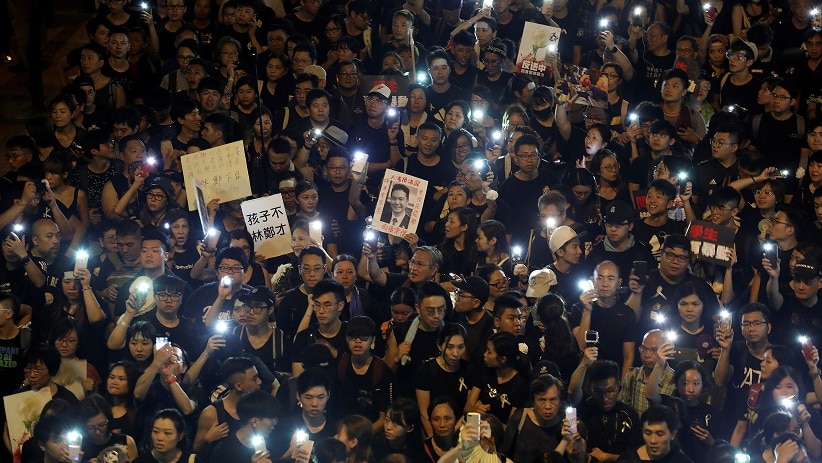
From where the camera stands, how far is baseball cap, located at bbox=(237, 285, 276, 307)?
9914 millimetres

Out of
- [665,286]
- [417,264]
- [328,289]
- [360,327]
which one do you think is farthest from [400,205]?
[665,286]

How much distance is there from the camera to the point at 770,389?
933cm

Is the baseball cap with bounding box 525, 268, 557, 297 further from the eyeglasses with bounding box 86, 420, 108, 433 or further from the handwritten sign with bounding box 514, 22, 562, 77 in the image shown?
the handwritten sign with bounding box 514, 22, 562, 77

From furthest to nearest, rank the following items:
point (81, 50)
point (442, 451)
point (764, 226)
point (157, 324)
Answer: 1. point (81, 50)
2. point (764, 226)
3. point (157, 324)
4. point (442, 451)

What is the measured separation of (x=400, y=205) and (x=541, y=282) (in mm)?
1528

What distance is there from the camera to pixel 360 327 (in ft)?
31.2

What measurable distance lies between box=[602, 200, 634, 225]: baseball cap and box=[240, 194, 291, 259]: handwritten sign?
8.57 feet

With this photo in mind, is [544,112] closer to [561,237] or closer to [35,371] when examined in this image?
[561,237]

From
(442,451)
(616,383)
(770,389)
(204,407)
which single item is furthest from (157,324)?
(770,389)

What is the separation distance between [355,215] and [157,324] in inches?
85.0

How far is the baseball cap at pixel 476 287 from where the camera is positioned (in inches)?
392

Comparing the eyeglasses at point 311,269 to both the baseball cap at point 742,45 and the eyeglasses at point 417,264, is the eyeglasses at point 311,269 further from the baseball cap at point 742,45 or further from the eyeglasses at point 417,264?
the baseball cap at point 742,45

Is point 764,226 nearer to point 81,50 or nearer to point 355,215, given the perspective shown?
point 355,215

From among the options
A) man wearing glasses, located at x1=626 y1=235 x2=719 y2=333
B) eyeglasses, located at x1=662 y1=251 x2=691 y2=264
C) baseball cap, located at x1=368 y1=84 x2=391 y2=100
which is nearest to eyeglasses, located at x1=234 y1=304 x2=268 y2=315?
man wearing glasses, located at x1=626 y1=235 x2=719 y2=333
